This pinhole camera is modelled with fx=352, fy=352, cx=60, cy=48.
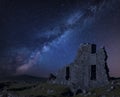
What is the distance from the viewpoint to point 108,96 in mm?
87688

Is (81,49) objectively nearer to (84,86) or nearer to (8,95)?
(84,86)

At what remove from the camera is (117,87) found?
302 feet

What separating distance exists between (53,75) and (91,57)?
34854 mm

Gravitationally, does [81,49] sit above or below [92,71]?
above

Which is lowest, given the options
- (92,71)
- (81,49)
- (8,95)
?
(8,95)

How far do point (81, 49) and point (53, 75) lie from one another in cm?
3161

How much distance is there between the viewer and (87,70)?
348 feet

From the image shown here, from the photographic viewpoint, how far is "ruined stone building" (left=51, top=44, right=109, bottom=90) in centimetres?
9962

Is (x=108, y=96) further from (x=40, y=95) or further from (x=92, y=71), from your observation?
(x=40, y=95)

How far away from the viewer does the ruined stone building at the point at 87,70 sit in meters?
99.6

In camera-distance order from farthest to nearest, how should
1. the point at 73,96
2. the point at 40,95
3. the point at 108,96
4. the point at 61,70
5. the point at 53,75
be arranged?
the point at 53,75, the point at 61,70, the point at 40,95, the point at 73,96, the point at 108,96

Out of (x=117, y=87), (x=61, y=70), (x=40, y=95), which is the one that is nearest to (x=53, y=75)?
(x=61, y=70)

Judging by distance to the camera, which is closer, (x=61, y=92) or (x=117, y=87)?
(x=117, y=87)

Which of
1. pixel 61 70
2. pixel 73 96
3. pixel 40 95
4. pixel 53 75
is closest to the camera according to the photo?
pixel 73 96
